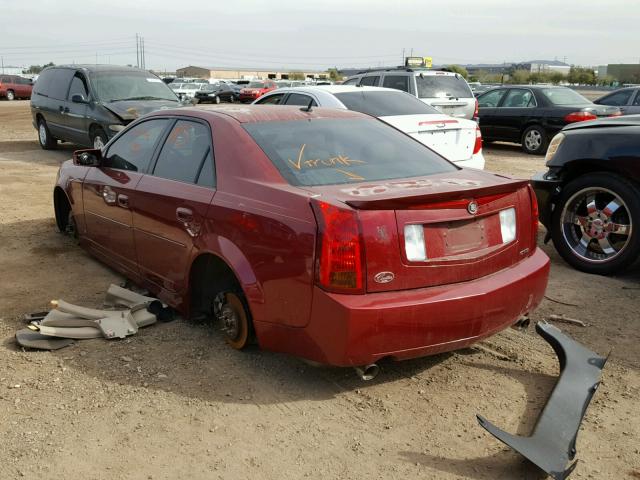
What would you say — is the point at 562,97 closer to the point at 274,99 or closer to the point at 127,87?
the point at 274,99

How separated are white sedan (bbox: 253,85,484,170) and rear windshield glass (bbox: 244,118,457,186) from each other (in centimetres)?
381

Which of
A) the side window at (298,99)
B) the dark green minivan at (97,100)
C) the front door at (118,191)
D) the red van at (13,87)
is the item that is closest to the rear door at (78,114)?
the dark green minivan at (97,100)

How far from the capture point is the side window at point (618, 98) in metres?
15.3

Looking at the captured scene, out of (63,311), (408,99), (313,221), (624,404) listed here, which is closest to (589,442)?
(624,404)

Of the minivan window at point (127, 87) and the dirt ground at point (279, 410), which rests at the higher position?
the minivan window at point (127, 87)

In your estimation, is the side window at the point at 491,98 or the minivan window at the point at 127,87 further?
the side window at the point at 491,98

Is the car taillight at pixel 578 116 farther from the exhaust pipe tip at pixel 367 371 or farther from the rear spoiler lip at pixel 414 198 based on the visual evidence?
the exhaust pipe tip at pixel 367 371

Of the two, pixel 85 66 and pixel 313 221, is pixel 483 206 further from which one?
pixel 85 66

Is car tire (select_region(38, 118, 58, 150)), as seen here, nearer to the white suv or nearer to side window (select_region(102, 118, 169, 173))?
the white suv

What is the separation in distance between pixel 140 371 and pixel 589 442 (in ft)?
7.83

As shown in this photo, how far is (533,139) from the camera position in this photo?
14.8 meters

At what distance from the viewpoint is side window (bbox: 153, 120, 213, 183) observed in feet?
13.8

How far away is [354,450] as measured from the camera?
9.87 feet

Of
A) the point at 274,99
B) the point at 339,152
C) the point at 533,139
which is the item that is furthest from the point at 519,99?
the point at 339,152
